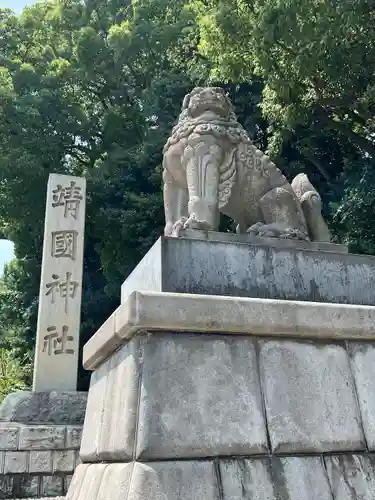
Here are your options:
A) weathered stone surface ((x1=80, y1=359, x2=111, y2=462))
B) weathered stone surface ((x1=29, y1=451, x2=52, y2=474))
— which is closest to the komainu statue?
weathered stone surface ((x1=80, y1=359, x2=111, y2=462))

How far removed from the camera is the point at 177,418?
2.13 meters

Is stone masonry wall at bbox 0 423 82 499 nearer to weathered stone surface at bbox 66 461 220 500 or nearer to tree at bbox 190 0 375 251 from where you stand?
weathered stone surface at bbox 66 461 220 500

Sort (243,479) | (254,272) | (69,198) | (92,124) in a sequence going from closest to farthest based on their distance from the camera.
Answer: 1. (243,479)
2. (254,272)
3. (69,198)
4. (92,124)

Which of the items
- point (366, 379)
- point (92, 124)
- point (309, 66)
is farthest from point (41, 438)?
point (92, 124)

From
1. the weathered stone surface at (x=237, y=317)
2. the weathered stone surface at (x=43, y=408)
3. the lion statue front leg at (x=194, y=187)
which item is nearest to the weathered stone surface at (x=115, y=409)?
the weathered stone surface at (x=237, y=317)

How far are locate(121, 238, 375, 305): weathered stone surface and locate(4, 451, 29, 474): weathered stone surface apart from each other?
186 inches

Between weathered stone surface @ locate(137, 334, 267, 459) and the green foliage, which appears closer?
weathered stone surface @ locate(137, 334, 267, 459)

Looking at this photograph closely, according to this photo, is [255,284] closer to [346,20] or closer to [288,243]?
[288,243]

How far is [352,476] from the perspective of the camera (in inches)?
88.0

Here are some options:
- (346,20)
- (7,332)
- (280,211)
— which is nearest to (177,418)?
(280,211)

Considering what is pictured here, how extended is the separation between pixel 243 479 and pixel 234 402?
294 mm

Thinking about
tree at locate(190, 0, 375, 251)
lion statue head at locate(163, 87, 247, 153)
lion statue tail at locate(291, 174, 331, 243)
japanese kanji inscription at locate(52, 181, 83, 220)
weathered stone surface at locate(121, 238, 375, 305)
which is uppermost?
tree at locate(190, 0, 375, 251)

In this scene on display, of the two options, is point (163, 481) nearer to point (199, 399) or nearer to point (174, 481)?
point (174, 481)

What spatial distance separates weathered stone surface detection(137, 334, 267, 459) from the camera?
2094 millimetres
